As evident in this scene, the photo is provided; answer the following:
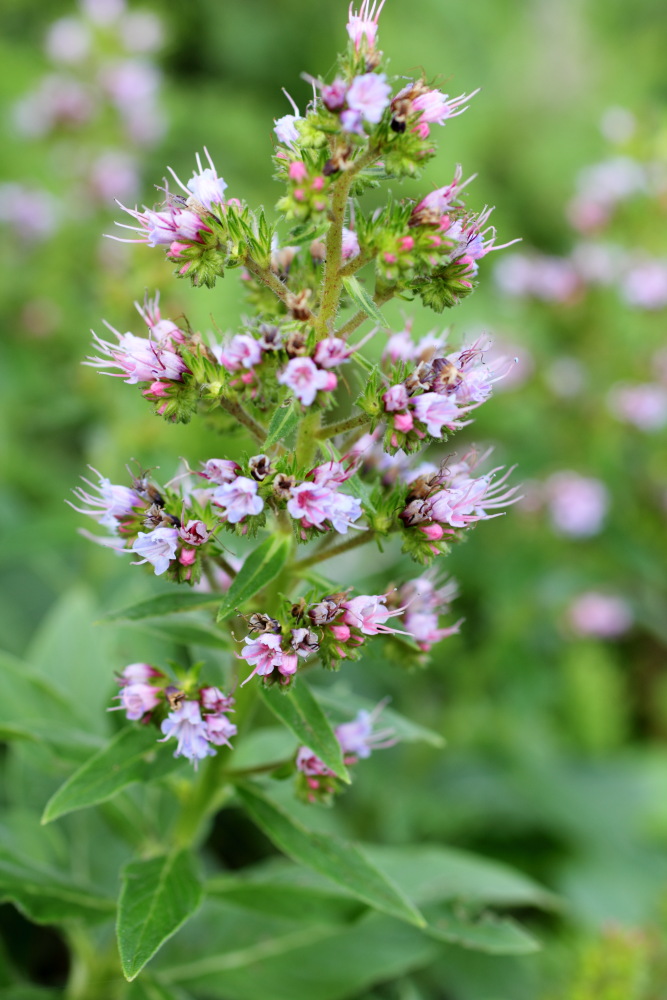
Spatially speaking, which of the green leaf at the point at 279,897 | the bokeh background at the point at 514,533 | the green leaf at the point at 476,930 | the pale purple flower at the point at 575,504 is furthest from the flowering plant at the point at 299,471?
the pale purple flower at the point at 575,504

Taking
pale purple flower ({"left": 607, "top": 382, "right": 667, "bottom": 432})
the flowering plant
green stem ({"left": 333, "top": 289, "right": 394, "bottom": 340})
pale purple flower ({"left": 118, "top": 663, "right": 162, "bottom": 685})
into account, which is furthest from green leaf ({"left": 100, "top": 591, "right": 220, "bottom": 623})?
pale purple flower ({"left": 607, "top": 382, "right": 667, "bottom": 432})

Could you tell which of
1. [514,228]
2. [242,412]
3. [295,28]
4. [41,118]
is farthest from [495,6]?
[242,412]

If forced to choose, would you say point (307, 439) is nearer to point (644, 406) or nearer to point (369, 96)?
point (369, 96)

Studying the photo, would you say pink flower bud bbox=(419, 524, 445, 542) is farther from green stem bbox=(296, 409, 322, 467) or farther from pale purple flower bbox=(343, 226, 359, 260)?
pale purple flower bbox=(343, 226, 359, 260)

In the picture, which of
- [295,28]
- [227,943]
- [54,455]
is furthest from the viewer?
[295,28]

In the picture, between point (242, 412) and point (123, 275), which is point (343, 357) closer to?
point (242, 412)

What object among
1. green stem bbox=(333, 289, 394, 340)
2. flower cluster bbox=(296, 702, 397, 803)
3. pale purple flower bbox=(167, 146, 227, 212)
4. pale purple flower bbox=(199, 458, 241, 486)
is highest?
pale purple flower bbox=(167, 146, 227, 212)
